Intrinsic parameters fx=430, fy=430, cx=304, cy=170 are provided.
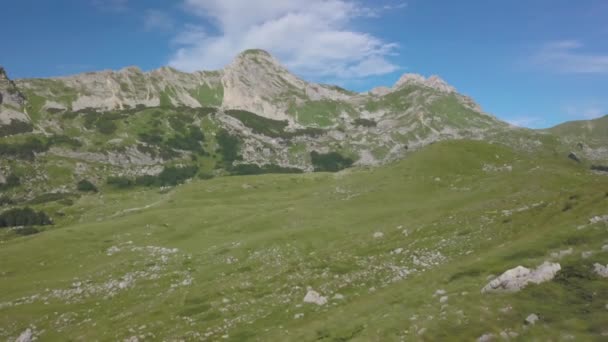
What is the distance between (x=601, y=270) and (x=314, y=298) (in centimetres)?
1806

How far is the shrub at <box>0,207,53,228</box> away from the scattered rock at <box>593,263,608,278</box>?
458 feet

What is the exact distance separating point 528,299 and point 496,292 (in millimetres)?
1870

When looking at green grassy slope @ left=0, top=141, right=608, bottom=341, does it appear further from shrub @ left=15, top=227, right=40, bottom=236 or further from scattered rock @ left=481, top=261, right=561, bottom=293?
shrub @ left=15, top=227, right=40, bottom=236

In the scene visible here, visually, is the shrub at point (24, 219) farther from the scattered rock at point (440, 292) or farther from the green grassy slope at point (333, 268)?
the scattered rock at point (440, 292)

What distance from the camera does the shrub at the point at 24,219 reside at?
13043 cm

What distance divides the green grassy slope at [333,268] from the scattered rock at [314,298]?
2.01 ft

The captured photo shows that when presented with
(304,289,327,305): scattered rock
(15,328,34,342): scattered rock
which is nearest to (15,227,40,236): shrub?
A: (15,328,34,342): scattered rock

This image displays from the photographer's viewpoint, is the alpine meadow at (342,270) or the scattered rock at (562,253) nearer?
the alpine meadow at (342,270)

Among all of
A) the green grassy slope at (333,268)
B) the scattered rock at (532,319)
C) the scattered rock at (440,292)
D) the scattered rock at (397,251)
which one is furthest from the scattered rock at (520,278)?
the scattered rock at (397,251)

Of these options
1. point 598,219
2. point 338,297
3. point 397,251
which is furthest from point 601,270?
point 397,251

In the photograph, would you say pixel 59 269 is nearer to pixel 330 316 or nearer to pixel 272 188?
pixel 330 316

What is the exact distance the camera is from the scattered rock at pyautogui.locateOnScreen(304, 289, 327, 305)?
31.3m

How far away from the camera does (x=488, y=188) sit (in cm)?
6775

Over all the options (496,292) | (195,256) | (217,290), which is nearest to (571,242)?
(496,292)
